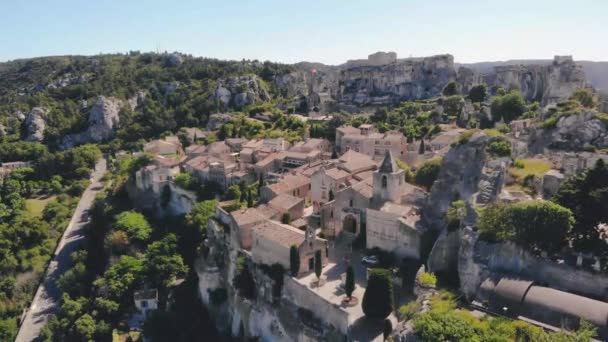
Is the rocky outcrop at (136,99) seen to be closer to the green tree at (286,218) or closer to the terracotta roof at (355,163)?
the terracotta roof at (355,163)

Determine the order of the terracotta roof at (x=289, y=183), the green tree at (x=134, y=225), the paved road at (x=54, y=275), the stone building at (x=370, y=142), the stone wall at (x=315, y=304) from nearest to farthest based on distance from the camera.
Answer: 1. the stone wall at (x=315, y=304)
2. the terracotta roof at (x=289, y=183)
3. the paved road at (x=54, y=275)
4. the stone building at (x=370, y=142)
5. the green tree at (x=134, y=225)

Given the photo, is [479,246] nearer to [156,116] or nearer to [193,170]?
[193,170]

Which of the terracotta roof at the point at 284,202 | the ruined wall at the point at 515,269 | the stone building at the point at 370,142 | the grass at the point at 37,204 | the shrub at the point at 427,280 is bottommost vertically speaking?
the grass at the point at 37,204

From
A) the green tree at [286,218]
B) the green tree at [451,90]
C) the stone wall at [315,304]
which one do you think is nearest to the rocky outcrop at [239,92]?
the green tree at [451,90]

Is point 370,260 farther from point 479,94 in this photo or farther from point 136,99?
point 136,99

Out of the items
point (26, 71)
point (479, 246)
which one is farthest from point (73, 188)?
point (26, 71)

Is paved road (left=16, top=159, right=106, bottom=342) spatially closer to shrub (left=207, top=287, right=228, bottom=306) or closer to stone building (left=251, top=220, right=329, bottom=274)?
shrub (left=207, top=287, right=228, bottom=306)

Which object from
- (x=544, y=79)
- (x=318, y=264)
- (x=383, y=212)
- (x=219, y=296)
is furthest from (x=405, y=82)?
(x=318, y=264)
